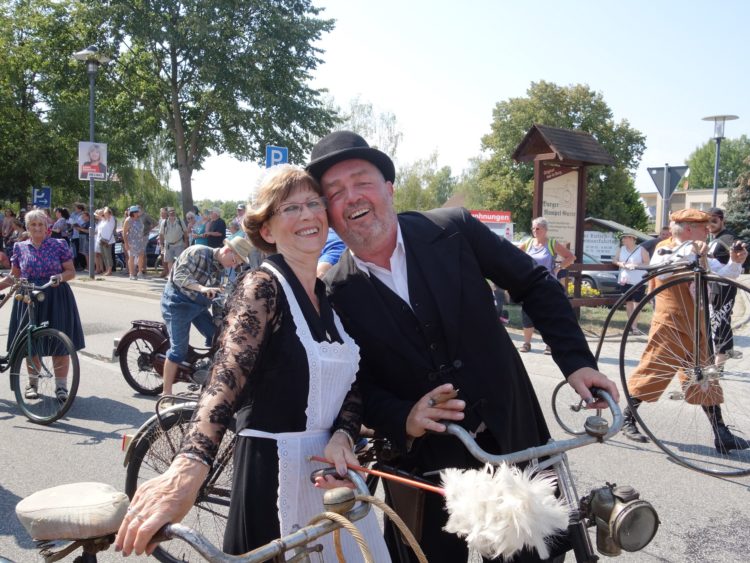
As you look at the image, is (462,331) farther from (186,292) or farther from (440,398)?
(186,292)

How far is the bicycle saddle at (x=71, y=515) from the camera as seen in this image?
1.74 m

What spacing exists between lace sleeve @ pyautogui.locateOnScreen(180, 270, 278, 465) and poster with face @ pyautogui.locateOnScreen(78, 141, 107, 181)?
1728cm

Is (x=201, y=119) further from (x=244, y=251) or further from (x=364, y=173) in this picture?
(x=364, y=173)

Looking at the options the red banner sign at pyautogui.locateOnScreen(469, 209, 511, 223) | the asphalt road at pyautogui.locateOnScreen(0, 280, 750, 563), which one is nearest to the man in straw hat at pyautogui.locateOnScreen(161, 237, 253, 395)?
the asphalt road at pyautogui.locateOnScreen(0, 280, 750, 563)

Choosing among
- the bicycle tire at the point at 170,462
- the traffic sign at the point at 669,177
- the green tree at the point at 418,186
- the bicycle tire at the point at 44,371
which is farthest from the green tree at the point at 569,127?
the bicycle tire at the point at 170,462

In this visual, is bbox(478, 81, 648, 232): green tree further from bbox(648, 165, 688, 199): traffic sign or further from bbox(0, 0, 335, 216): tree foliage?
bbox(648, 165, 688, 199): traffic sign

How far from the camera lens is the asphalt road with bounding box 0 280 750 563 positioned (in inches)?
144

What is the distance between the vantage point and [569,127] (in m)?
42.5

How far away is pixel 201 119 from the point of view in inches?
989

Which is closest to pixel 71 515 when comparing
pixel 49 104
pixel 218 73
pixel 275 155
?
pixel 275 155

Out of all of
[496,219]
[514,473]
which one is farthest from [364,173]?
[496,219]

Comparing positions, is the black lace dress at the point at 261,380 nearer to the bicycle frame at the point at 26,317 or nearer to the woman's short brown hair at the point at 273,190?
the woman's short brown hair at the point at 273,190

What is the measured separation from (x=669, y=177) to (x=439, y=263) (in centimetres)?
926

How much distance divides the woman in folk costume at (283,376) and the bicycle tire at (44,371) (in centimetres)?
457
